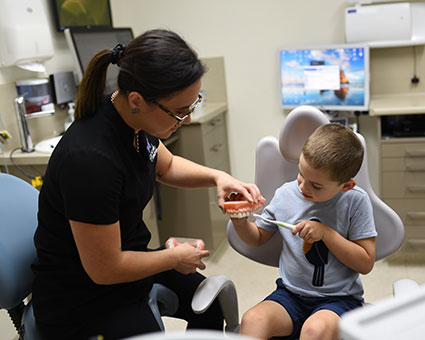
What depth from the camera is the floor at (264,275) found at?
2.59 meters

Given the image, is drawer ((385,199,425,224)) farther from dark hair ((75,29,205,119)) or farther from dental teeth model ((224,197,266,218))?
dark hair ((75,29,205,119))

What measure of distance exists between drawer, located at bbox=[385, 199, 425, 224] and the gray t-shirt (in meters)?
1.51

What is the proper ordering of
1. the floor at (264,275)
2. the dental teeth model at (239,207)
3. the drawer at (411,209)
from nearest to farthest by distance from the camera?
1. the dental teeth model at (239,207)
2. the floor at (264,275)
3. the drawer at (411,209)

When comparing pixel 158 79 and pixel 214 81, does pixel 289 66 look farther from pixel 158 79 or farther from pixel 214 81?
pixel 158 79

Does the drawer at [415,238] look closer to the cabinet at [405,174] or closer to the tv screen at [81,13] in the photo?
the cabinet at [405,174]

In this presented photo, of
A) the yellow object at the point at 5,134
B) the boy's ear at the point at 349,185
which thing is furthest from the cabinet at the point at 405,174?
the yellow object at the point at 5,134

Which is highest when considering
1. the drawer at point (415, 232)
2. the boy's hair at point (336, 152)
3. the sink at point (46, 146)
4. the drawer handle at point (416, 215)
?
the boy's hair at point (336, 152)

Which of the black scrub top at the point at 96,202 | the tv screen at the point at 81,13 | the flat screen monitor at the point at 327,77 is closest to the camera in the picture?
the black scrub top at the point at 96,202

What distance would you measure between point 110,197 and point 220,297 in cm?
46

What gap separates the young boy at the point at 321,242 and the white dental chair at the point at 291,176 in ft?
0.24

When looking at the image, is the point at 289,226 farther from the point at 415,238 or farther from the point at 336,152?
the point at 415,238

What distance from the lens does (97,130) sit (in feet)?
4.13

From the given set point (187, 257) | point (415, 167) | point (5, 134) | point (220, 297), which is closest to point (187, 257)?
point (187, 257)

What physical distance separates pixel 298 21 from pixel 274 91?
1.55 feet
